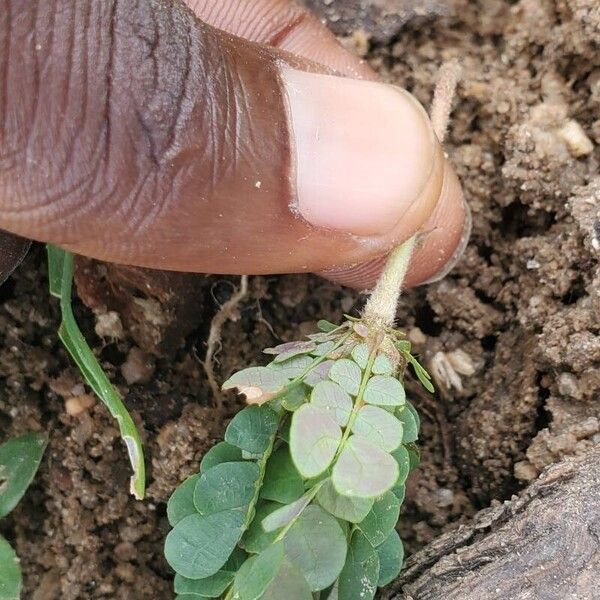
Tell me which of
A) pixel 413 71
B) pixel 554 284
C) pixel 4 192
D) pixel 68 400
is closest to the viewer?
pixel 4 192

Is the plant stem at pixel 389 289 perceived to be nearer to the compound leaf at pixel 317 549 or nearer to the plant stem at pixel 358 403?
the plant stem at pixel 358 403

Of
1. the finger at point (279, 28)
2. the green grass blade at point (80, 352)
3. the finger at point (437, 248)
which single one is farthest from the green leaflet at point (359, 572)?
the finger at point (279, 28)

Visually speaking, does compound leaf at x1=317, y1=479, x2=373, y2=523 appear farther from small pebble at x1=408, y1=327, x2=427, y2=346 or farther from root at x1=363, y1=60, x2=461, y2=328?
small pebble at x1=408, y1=327, x2=427, y2=346

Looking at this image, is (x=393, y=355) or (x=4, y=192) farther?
(x=393, y=355)

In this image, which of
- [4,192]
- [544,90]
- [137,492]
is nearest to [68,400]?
[137,492]

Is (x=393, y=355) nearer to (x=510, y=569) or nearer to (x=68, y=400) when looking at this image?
(x=510, y=569)

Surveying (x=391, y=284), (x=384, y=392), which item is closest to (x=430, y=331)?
(x=391, y=284)

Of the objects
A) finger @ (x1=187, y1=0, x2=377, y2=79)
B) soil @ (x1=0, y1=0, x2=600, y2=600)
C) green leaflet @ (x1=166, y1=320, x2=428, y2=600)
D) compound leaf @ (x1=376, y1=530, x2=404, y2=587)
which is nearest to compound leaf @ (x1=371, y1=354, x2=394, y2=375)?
green leaflet @ (x1=166, y1=320, x2=428, y2=600)

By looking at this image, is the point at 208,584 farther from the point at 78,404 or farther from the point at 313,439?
the point at 78,404
